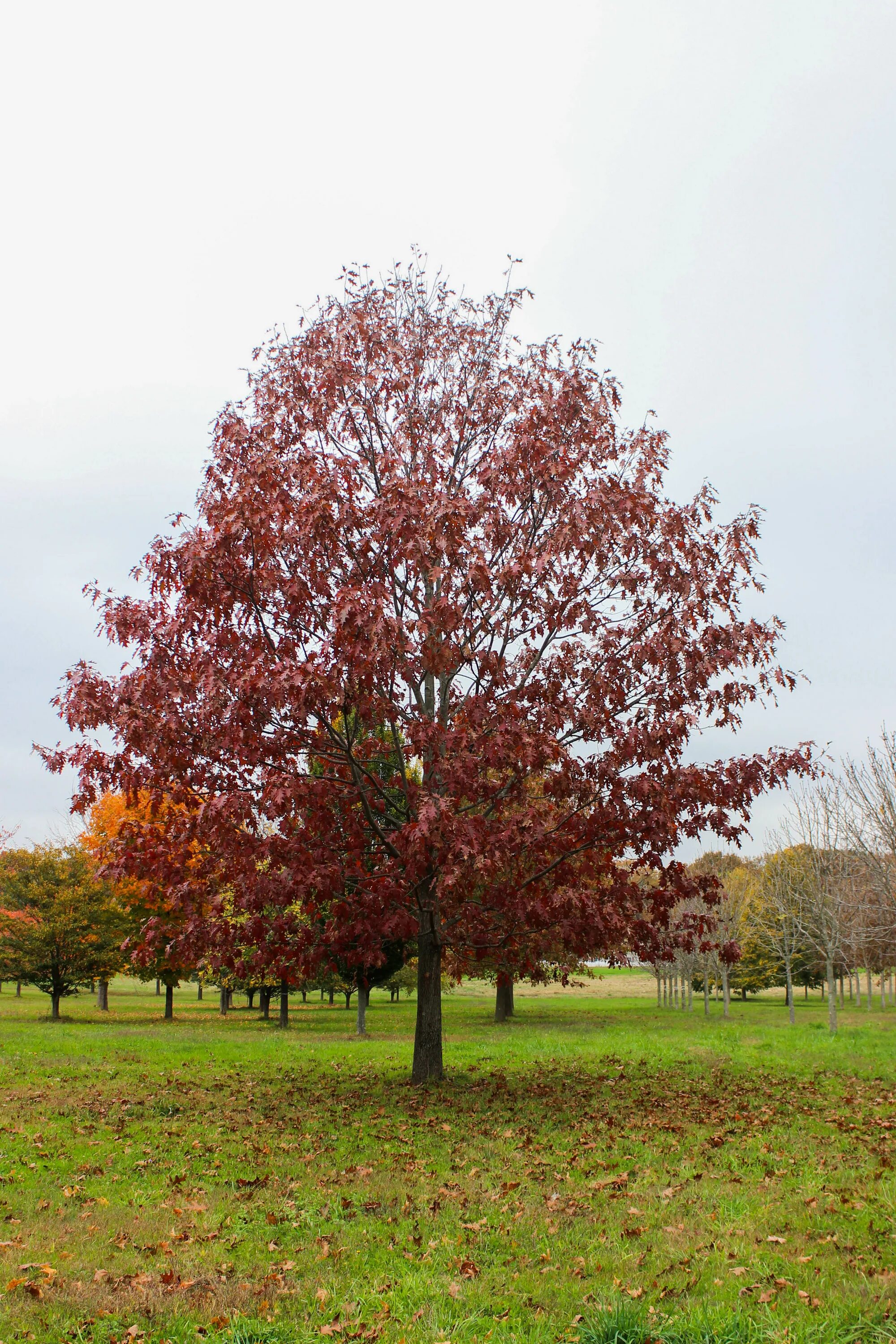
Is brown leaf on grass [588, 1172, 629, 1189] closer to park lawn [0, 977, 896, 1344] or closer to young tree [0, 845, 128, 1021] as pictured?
park lawn [0, 977, 896, 1344]

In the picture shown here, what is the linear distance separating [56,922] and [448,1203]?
28.0m

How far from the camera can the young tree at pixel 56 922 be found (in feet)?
101

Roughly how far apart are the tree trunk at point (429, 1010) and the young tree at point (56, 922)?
2187 centimetres

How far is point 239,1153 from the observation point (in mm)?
8086

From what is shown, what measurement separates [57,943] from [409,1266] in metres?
29.4

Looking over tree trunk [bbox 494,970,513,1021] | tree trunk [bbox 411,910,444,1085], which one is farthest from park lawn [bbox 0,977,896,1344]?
tree trunk [bbox 494,970,513,1021]

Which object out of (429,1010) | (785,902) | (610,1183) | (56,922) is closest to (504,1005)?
(785,902)

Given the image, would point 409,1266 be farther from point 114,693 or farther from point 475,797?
point 114,693

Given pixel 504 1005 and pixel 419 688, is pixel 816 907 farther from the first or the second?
pixel 419 688

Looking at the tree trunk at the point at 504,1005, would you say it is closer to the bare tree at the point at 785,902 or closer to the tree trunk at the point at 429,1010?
the bare tree at the point at 785,902

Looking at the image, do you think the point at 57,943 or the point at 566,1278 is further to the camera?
the point at 57,943

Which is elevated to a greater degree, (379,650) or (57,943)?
(379,650)

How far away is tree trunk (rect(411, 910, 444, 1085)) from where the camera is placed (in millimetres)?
11414

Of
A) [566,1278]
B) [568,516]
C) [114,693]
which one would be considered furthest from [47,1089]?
[568,516]
